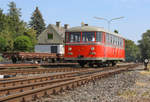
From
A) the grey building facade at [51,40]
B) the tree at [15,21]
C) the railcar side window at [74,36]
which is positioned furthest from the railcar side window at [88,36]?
the tree at [15,21]

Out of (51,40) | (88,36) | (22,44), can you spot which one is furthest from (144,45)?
(88,36)

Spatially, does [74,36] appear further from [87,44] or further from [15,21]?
[15,21]

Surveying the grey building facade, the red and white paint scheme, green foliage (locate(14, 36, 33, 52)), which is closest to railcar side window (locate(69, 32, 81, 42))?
the red and white paint scheme

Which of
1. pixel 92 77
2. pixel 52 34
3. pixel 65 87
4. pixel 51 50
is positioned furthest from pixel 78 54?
pixel 52 34

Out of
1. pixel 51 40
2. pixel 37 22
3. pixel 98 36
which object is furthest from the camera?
pixel 37 22

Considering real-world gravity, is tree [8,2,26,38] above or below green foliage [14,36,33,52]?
above

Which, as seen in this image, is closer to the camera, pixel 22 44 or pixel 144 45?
pixel 22 44

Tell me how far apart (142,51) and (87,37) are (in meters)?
76.8

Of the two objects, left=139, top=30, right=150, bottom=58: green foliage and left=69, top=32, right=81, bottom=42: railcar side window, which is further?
left=139, top=30, right=150, bottom=58: green foliage

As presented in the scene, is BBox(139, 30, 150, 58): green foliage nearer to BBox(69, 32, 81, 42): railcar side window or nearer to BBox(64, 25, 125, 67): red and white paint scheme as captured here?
BBox(64, 25, 125, 67): red and white paint scheme

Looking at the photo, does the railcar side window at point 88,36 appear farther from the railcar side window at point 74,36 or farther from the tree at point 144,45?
→ the tree at point 144,45

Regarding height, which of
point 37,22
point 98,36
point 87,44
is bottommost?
point 87,44

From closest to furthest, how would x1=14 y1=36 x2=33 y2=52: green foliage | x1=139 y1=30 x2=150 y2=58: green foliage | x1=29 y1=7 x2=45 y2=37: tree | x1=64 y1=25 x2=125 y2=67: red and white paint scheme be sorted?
x1=64 y1=25 x2=125 y2=67: red and white paint scheme
x1=14 y1=36 x2=33 y2=52: green foliage
x1=29 y1=7 x2=45 y2=37: tree
x1=139 y1=30 x2=150 y2=58: green foliage

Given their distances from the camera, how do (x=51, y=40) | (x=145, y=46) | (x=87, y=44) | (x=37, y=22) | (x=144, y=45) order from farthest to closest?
(x=144, y=45), (x=145, y=46), (x=37, y=22), (x=51, y=40), (x=87, y=44)
